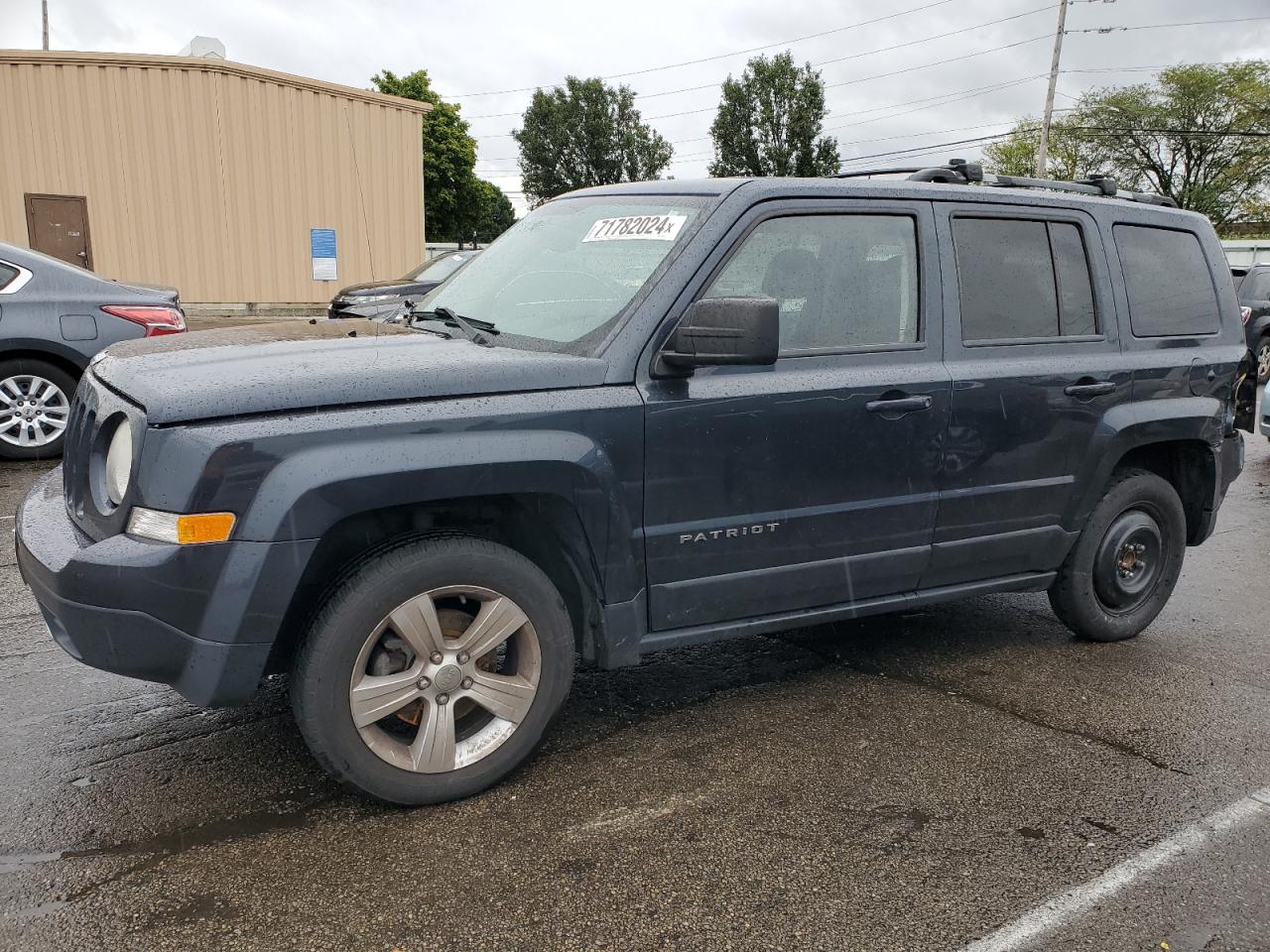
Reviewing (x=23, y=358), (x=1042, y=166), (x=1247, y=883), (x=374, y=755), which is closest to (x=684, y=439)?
(x=374, y=755)

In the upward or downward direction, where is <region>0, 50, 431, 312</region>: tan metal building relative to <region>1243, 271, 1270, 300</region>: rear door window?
upward

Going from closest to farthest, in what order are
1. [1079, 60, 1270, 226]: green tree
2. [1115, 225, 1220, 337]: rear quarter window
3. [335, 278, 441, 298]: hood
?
[1115, 225, 1220, 337]: rear quarter window < [335, 278, 441, 298]: hood < [1079, 60, 1270, 226]: green tree

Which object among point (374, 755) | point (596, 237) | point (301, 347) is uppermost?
point (596, 237)

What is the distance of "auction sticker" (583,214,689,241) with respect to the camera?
3.42 meters

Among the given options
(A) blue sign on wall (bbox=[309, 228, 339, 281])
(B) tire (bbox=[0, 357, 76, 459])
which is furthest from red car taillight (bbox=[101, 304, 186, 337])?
(A) blue sign on wall (bbox=[309, 228, 339, 281])

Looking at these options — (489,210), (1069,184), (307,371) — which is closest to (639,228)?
(307,371)

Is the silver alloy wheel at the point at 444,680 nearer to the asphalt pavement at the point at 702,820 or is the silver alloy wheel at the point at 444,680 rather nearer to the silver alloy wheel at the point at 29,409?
the asphalt pavement at the point at 702,820

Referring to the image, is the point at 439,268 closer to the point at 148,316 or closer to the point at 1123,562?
the point at 148,316

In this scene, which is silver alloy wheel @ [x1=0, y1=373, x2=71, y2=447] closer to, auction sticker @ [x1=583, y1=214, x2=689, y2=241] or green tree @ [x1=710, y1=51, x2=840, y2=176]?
auction sticker @ [x1=583, y1=214, x2=689, y2=241]

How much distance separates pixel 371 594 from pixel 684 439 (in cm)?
104

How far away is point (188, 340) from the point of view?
10.9 feet

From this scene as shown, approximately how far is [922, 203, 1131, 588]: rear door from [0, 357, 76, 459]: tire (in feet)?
20.8

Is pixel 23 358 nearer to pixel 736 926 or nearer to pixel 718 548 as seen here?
pixel 718 548

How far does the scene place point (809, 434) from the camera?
3.42 meters
